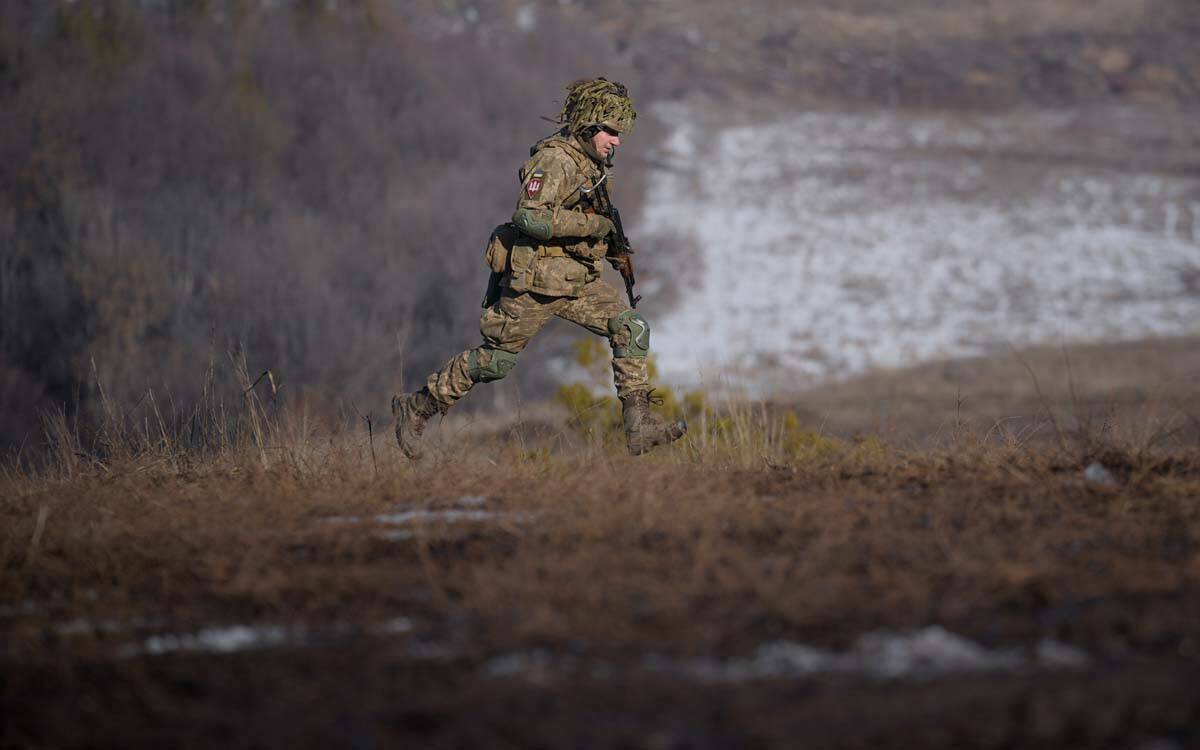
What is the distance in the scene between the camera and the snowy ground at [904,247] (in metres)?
25.0

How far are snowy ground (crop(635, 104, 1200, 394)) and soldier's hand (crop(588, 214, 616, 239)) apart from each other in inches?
476

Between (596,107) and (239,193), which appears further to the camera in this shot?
(239,193)

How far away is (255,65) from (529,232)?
38303mm

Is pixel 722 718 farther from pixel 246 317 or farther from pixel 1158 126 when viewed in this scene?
pixel 1158 126

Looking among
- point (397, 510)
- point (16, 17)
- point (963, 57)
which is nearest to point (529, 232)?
point (397, 510)

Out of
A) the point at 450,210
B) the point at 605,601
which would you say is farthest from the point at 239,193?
the point at 605,601

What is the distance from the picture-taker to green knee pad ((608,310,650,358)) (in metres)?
5.82

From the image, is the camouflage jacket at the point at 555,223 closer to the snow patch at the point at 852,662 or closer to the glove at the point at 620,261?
the glove at the point at 620,261

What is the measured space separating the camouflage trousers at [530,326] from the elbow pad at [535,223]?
1.35 feet

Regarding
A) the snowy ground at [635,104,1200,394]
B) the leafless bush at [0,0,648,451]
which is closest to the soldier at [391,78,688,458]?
the snowy ground at [635,104,1200,394]

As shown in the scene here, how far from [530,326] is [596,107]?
1.06 m

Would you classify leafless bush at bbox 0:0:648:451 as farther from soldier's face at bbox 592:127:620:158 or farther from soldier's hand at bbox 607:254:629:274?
soldier's face at bbox 592:127:620:158

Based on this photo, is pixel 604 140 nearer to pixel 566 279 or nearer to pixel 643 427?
pixel 566 279

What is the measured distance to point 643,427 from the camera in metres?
5.72
